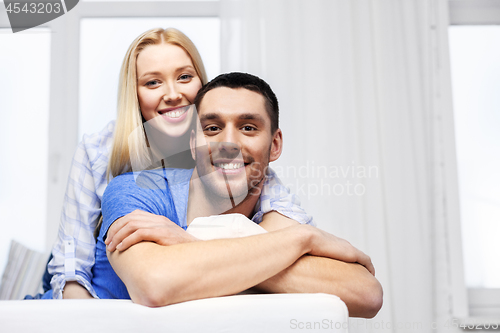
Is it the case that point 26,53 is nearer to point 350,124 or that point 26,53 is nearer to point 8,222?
point 8,222

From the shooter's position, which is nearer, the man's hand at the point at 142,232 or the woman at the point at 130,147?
the man's hand at the point at 142,232

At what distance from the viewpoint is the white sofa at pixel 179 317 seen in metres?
0.66

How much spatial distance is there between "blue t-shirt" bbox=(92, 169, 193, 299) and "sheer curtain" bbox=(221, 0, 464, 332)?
0.88 meters

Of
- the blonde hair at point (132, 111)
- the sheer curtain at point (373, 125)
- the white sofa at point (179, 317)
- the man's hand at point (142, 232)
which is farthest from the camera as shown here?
the sheer curtain at point (373, 125)

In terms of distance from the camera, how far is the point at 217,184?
3.66 feet

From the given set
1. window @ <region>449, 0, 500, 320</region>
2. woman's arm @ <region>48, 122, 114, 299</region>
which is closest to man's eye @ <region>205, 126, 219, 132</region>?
woman's arm @ <region>48, 122, 114, 299</region>

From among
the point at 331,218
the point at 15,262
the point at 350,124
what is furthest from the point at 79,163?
the point at 350,124

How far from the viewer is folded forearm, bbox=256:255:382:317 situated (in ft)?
2.64

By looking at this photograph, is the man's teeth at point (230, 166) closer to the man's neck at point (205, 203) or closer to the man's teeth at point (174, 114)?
the man's neck at point (205, 203)

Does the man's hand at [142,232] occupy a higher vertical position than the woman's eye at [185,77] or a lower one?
lower

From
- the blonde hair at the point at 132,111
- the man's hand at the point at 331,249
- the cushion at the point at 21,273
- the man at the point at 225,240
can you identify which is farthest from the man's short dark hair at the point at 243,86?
the cushion at the point at 21,273

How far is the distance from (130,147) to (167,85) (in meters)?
0.21

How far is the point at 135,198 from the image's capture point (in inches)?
35.5

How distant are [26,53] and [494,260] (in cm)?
247
